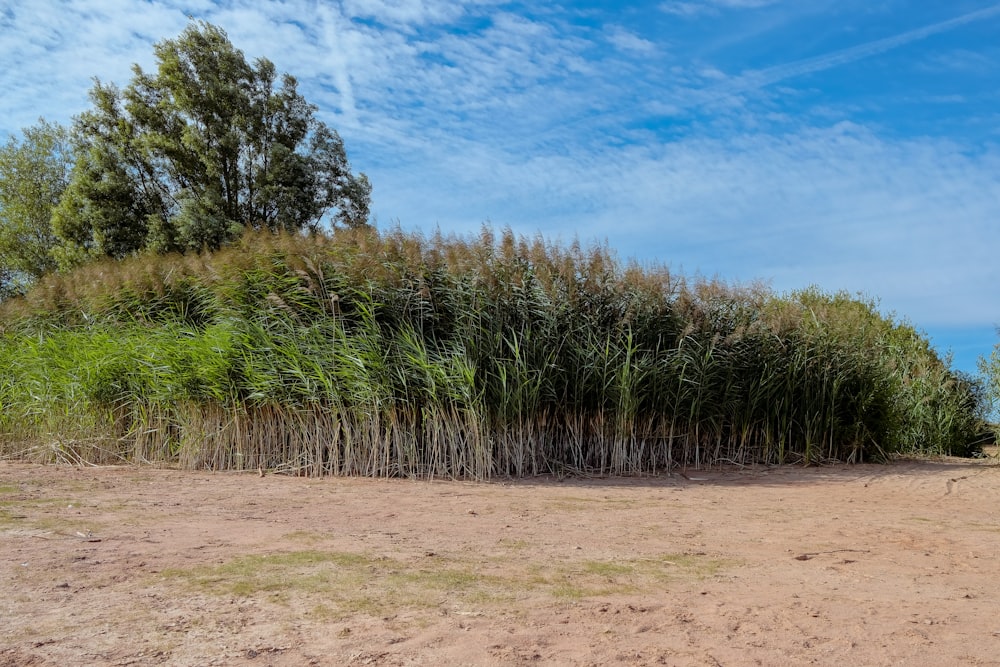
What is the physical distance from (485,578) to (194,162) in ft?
82.3

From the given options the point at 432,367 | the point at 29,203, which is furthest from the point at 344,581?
the point at 29,203

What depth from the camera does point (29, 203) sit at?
28641 mm

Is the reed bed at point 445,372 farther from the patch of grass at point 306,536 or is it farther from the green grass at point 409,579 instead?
the green grass at point 409,579

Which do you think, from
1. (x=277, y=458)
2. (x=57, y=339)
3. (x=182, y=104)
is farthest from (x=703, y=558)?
(x=182, y=104)

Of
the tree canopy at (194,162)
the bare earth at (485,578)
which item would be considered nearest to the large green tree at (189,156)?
the tree canopy at (194,162)

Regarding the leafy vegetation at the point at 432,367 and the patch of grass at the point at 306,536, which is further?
the leafy vegetation at the point at 432,367

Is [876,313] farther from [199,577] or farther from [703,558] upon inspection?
[199,577]

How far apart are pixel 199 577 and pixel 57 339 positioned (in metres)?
8.67

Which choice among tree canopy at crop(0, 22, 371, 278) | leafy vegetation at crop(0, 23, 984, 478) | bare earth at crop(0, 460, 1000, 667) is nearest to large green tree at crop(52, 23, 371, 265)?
tree canopy at crop(0, 22, 371, 278)

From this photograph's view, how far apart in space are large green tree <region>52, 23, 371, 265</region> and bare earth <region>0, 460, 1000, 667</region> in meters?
19.8

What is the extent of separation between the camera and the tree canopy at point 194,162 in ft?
79.9

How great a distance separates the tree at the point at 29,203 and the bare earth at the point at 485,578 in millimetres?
24833

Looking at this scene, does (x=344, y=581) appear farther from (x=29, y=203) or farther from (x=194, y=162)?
(x=29, y=203)

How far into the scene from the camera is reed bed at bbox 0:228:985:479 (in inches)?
314
